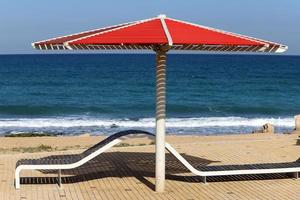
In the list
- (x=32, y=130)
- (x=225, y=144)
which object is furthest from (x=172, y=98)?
(x=225, y=144)

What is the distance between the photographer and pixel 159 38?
8102 millimetres

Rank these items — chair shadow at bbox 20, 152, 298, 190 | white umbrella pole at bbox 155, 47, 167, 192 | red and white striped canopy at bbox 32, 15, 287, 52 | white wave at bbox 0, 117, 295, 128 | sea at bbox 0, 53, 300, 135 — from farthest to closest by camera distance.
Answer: white wave at bbox 0, 117, 295, 128 → sea at bbox 0, 53, 300, 135 → chair shadow at bbox 20, 152, 298, 190 → white umbrella pole at bbox 155, 47, 167, 192 → red and white striped canopy at bbox 32, 15, 287, 52

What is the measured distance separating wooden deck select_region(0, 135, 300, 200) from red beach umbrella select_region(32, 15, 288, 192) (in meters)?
0.66

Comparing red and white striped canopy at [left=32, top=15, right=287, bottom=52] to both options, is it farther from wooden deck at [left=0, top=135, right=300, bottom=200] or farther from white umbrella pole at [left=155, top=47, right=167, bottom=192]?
wooden deck at [left=0, top=135, right=300, bottom=200]

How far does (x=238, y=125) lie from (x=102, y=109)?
37.4 ft

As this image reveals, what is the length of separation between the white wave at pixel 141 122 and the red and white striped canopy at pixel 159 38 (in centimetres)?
1851

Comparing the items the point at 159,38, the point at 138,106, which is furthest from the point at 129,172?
the point at 138,106

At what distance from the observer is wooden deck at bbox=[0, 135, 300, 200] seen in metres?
9.38

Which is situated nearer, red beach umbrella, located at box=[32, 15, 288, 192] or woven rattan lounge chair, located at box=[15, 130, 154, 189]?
red beach umbrella, located at box=[32, 15, 288, 192]

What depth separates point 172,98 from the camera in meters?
44.7

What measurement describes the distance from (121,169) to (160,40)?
13.5ft

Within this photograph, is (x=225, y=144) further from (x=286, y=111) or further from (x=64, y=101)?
(x=64, y=101)

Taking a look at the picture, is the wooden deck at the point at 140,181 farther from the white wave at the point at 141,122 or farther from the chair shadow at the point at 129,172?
the white wave at the point at 141,122

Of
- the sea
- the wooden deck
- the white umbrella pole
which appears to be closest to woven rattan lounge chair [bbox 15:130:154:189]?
the wooden deck
